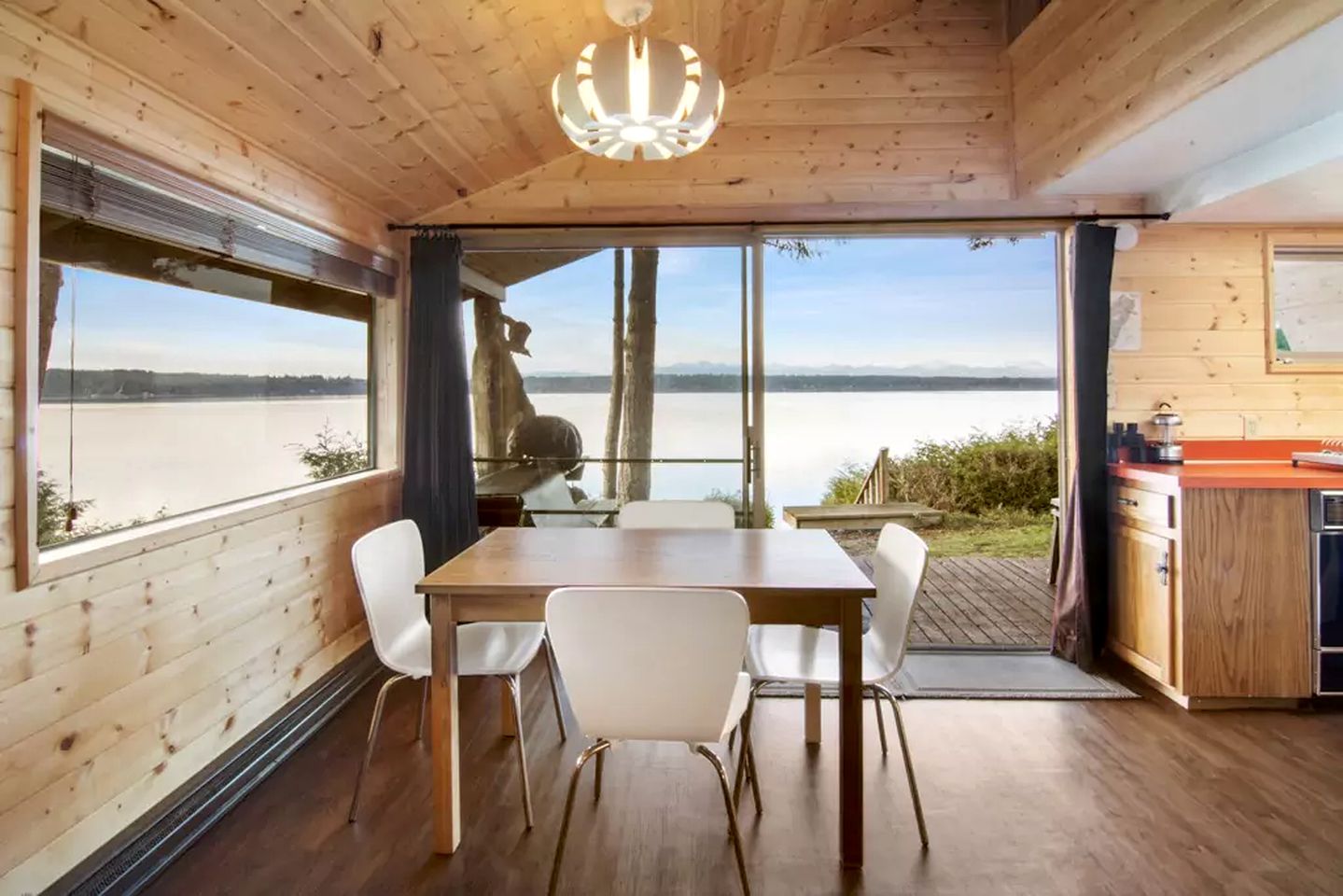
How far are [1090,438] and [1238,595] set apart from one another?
2.79ft

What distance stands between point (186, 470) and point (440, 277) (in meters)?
1.60

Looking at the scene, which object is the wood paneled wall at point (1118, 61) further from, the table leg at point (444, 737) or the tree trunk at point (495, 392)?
the table leg at point (444, 737)

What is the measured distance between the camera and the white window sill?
173cm

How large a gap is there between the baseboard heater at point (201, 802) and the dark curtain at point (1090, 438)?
331cm

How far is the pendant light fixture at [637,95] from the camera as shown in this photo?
1778 mm

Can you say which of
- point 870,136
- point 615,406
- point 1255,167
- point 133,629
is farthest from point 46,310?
point 1255,167

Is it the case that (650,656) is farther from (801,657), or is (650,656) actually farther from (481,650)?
(481,650)

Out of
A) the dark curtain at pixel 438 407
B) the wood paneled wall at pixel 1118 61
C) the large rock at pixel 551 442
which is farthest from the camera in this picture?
the large rock at pixel 551 442

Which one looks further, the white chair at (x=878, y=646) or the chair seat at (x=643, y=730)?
the white chair at (x=878, y=646)

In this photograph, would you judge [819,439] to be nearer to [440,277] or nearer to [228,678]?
[440,277]

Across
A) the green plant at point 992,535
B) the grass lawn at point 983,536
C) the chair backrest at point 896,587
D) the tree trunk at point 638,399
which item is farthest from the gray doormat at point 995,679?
the grass lawn at point 983,536

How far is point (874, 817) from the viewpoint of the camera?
2.16 meters

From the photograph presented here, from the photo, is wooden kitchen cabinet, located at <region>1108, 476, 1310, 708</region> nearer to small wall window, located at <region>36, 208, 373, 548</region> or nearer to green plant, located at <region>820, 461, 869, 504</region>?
small wall window, located at <region>36, 208, 373, 548</region>

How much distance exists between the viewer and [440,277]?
3537 mm
